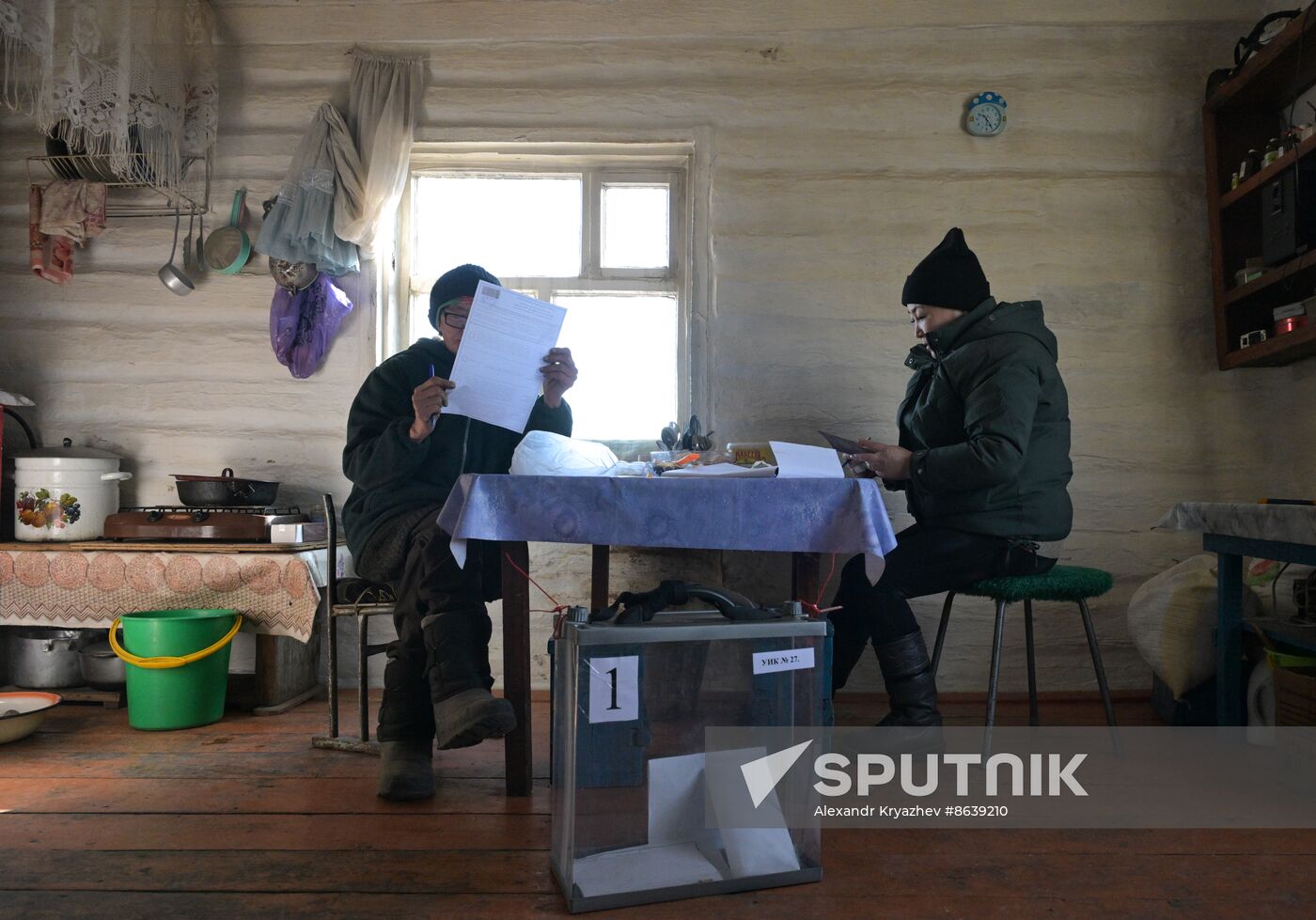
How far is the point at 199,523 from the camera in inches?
116

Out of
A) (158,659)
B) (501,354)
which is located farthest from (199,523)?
(501,354)

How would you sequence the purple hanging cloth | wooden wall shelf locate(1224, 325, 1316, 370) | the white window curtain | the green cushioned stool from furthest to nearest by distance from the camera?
the purple hanging cloth, wooden wall shelf locate(1224, 325, 1316, 370), the white window curtain, the green cushioned stool

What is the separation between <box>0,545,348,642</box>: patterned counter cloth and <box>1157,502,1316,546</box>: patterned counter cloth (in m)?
2.59

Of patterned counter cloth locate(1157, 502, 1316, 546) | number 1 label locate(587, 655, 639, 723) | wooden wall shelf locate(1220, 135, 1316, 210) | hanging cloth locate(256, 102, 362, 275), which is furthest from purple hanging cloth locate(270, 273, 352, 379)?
wooden wall shelf locate(1220, 135, 1316, 210)

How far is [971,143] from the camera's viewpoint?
3.24 metres

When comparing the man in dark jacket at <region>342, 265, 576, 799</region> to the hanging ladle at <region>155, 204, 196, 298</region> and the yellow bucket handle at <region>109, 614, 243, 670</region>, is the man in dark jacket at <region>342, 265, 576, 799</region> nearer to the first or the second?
the yellow bucket handle at <region>109, 614, 243, 670</region>

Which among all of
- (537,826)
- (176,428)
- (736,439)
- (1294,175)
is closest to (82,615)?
(176,428)

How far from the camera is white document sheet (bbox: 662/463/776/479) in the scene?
1.86 metres

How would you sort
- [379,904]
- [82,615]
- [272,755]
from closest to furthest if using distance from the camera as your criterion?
[379,904] < [272,755] < [82,615]

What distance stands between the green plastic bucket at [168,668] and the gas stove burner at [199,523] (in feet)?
1.08

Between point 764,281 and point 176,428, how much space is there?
2249mm

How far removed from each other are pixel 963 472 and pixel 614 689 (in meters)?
1.11

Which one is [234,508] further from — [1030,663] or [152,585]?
[1030,663]

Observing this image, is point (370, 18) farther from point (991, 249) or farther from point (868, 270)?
point (991, 249)
